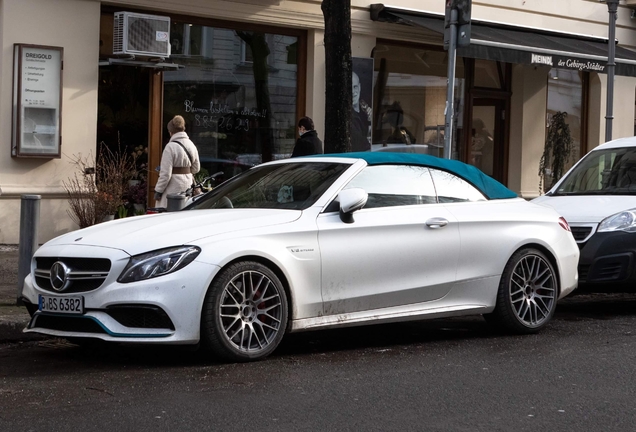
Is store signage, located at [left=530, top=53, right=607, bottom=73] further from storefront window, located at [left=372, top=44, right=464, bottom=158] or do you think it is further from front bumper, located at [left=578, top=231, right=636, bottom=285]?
front bumper, located at [left=578, top=231, right=636, bottom=285]

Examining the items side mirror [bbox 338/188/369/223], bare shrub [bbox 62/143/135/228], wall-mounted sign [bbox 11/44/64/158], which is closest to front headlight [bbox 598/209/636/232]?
side mirror [bbox 338/188/369/223]

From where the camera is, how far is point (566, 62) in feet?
59.5

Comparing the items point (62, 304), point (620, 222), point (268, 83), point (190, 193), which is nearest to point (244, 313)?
point (62, 304)

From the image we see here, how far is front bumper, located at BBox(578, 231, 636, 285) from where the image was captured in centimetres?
988

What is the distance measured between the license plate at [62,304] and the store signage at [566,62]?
1206 centimetres

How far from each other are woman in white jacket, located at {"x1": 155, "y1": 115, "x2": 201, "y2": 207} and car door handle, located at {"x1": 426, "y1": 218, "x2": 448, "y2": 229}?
5961 millimetres

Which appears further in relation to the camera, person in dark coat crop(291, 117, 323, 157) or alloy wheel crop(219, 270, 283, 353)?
person in dark coat crop(291, 117, 323, 157)

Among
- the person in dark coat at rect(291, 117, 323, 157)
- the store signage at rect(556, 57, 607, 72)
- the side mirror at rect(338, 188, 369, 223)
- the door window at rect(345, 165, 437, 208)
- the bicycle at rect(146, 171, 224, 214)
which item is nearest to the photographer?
the side mirror at rect(338, 188, 369, 223)

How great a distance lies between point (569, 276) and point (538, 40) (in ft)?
36.2

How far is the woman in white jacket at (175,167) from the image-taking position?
1342 centimetres

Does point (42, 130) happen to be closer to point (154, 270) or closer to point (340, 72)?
point (340, 72)

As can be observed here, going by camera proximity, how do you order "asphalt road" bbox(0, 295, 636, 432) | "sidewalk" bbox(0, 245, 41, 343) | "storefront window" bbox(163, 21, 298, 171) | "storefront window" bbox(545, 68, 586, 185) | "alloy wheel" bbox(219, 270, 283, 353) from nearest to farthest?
"asphalt road" bbox(0, 295, 636, 432) < "alloy wheel" bbox(219, 270, 283, 353) < "sidewalk" bbox(0, 245, 41, 343) < "storefront window" bbox(163, 21, 298, 171) < "storefront window" bbox(545, 68, 586, 185)

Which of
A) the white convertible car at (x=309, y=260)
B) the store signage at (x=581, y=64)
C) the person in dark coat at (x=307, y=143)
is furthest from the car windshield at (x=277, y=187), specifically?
the store signage at (x=581, y=64)

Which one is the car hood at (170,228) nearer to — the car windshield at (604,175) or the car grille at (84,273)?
the car grille at (84,273)
